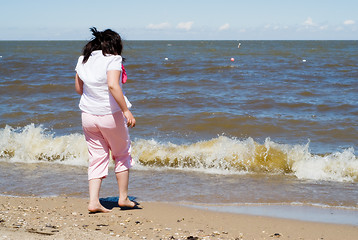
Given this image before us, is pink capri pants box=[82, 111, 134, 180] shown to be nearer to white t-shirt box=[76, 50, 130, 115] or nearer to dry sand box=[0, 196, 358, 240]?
white t-shirt box=[76, 50, 130, 115]

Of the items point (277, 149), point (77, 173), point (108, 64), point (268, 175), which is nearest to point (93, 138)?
point (108, 64)

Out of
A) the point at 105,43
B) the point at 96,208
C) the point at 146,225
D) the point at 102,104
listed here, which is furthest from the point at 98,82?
the point at 146,225

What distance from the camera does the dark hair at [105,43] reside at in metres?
4.05

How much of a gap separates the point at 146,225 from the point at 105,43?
160 centimetres

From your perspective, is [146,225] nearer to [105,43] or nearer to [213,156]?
[105,43]

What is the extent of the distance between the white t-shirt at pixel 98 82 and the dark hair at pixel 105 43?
45 millimetres

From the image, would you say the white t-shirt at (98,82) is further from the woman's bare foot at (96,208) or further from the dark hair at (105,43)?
the woman's bare foot at (96,208)

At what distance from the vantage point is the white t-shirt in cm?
398

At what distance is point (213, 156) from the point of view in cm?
723

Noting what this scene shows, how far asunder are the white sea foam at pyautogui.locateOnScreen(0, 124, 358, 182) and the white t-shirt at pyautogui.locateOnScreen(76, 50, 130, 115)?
292cm

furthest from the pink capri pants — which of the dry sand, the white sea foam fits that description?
the white sea foam

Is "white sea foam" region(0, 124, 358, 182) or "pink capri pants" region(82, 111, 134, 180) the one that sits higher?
"pink capri pants" region(82, 111, 134, 180)

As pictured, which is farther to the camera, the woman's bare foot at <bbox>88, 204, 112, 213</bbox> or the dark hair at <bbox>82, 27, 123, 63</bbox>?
the woman's bare foot at <bbox>88, 204, 112, 213</bbox>

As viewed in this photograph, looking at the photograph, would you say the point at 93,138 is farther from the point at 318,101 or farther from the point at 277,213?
the point at 318,101
